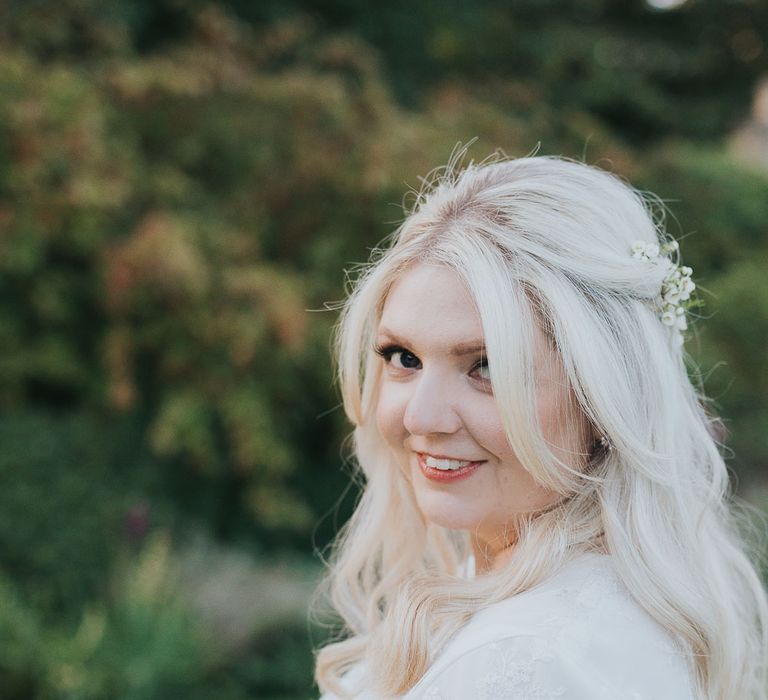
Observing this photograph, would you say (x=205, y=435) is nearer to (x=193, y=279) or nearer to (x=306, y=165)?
(x=193, y=279)

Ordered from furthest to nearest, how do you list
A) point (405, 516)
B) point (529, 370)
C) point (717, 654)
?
point (405, 516) < point (717, 654) < point (529, 370)

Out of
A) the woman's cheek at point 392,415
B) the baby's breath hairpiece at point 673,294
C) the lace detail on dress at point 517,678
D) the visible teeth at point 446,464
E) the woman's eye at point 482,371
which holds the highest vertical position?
the baby's breath hairpiece at point 673,294

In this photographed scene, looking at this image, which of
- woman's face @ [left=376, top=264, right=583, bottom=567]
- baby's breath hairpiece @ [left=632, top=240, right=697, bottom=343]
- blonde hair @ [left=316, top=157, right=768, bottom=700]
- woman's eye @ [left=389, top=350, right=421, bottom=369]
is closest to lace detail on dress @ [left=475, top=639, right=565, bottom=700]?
blonde hair @ [left=316, top=157, right=768, bottom=700]

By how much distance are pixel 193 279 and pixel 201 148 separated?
4.89ft

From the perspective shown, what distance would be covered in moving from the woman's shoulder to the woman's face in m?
0.18

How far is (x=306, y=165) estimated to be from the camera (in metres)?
6.71

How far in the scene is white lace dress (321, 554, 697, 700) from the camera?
141cm

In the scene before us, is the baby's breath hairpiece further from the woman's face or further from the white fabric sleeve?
the white fabric sleeve

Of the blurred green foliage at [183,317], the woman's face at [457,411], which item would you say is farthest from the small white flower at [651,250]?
the blurred green foliage at [183,317]

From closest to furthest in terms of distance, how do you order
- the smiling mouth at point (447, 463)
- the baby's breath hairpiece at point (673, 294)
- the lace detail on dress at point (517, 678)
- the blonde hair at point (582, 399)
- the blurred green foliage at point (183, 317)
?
the lace detail on dress at point (517, 678)
the blonde hair at point (582, 399)
the smiling mouth at point (447, 463)
the baby's breath hairpiece at point (673, 294)
the blurred green foliage at point (183, 317)

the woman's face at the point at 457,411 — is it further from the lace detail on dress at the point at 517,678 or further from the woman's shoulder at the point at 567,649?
the lace detail on dress at the point at 517,678

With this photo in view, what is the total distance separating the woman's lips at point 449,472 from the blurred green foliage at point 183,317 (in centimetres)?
254

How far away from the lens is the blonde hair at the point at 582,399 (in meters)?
1.58

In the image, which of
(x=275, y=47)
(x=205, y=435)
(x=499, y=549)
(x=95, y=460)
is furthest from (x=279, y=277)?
(x=499, y=549)
